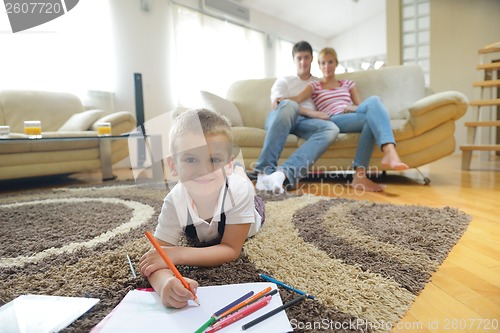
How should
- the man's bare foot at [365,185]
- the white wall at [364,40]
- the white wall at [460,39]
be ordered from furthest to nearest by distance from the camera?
the white wall at [364,40] → the white wall at [460,39] → the man's bare foot at [365,185]

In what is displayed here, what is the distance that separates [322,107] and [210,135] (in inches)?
58.9

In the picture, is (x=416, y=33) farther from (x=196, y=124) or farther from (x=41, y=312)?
(x=41, y=312)

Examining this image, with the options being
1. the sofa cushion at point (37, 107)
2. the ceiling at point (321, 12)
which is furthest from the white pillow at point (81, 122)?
the ceiling at point (321, 12)

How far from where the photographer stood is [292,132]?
1963 mm

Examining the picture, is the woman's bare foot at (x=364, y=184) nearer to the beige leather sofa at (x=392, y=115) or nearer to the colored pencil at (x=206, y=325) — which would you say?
the beige leather sofa at (x=392, y=115)

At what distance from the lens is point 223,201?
2.42 ft

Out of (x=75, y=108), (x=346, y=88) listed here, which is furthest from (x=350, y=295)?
(x=75, y=108)

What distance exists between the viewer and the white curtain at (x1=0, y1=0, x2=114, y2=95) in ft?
8.71

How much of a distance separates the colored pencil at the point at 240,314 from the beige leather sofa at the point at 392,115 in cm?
139

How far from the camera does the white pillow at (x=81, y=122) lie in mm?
2396

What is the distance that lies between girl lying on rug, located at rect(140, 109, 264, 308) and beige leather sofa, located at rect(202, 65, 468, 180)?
45.4 inches

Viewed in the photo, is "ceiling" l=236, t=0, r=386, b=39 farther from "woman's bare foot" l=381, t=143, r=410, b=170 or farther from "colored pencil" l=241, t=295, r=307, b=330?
"colored pencil" l=241, t=295, r=307, b=330

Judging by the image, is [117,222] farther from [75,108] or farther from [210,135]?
[75,108]

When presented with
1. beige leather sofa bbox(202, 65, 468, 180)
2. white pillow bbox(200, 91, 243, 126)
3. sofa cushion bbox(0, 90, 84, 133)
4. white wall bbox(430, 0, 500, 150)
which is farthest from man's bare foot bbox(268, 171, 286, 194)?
white wall bbox(430, 0, 500, 150)
